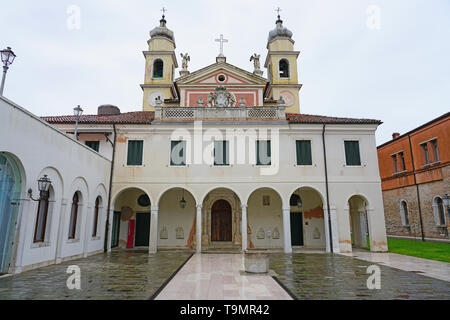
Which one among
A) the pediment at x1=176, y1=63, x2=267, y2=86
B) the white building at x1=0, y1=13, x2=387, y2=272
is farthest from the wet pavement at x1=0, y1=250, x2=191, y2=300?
the pediment at x1=176, y1=63, x2=267, y2=86

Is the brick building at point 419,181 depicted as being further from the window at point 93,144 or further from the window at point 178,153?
the window at point 93,144

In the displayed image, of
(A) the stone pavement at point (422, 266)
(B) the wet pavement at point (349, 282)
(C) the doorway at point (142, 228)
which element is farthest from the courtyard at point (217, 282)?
(C) the doorway at point (142, 228)

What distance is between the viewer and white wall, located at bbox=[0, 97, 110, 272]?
29.0ft

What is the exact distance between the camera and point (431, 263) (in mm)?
11438

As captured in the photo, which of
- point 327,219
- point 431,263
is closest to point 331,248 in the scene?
point 327,219

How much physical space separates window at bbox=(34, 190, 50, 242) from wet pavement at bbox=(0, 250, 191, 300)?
123 cm

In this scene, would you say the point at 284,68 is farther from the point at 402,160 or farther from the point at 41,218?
the point at 41,218

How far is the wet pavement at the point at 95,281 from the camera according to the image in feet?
21.4

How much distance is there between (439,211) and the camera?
2002 cm

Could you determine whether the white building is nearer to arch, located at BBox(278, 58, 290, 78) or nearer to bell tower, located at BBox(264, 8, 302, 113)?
bell tower, located at BBox(264, 8, 302, 113)

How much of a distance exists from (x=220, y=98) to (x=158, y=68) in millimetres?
11264

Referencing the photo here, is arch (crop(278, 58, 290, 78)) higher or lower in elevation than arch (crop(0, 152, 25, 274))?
higher

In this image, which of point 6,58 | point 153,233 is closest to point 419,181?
point 153,233
